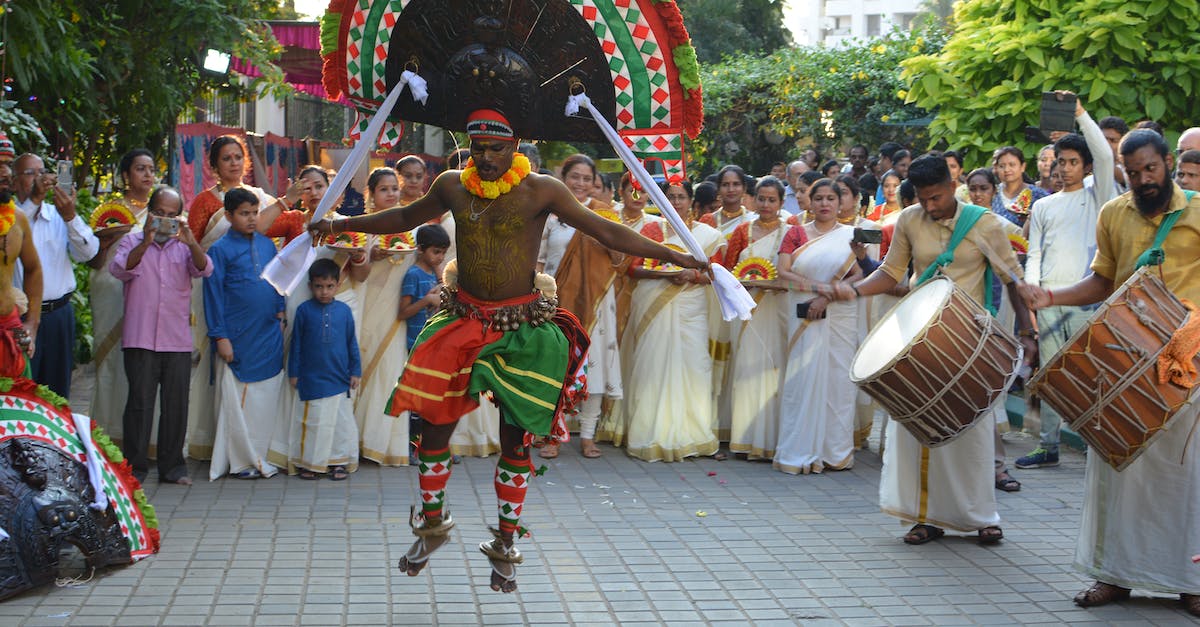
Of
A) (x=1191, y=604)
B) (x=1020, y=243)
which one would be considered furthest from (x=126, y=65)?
(x=1191, y=604)

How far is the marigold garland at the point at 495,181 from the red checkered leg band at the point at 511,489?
126 cm

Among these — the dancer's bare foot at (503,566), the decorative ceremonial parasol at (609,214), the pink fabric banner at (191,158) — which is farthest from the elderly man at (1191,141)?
the pink fabric banner at (191,158)

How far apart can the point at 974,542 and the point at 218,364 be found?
498 centimetres

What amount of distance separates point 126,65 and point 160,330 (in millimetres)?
3877

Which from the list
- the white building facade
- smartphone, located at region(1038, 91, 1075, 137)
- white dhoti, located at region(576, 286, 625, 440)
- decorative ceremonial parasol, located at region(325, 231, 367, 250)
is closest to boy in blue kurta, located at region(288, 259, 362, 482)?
decorative ceremonial parasol, located at region(325, 231, 367, 250)

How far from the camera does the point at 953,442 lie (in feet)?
23.7

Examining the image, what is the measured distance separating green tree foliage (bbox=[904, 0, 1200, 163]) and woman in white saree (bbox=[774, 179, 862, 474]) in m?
3.31

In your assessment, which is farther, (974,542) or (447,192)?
(974,542)

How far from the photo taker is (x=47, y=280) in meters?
8.09

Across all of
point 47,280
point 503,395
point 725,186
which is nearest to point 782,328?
point 725,186

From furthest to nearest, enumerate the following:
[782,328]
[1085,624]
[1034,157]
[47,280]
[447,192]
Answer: [1034,157]
[782,328]
[47,280]
[447,192]
[1085,624]

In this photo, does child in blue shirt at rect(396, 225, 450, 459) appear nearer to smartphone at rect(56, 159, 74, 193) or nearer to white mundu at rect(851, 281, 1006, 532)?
smartphone at rect(56, 159, 74, 193)

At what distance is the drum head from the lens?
21.1 feet

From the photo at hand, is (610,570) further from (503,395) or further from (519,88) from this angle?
(519,88)
